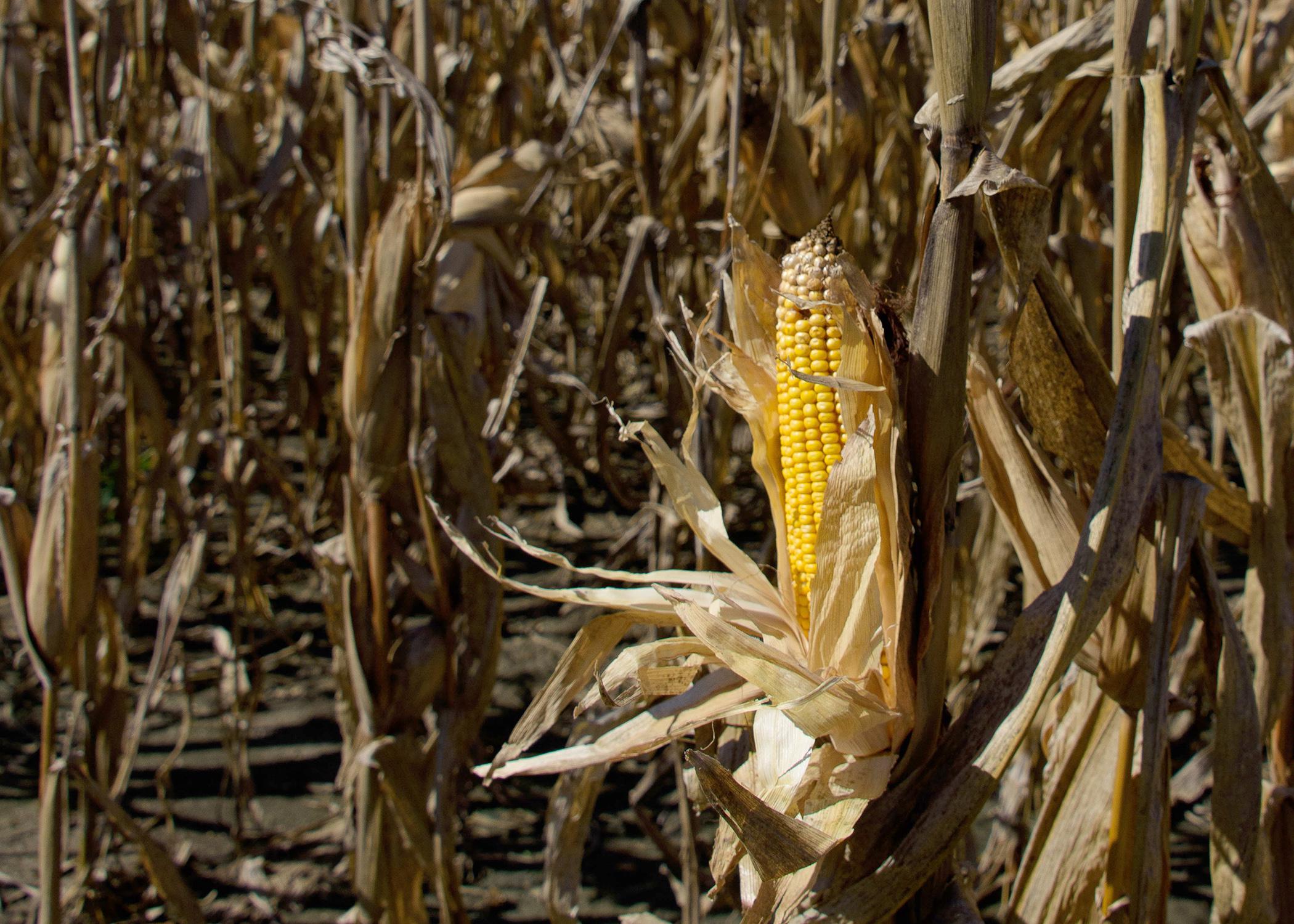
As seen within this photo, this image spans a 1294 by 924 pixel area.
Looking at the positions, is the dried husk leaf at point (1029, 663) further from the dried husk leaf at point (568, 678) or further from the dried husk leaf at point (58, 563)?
the dried husk leaf at point (58, 563)

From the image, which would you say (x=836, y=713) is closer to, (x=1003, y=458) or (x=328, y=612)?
(x=1003, y=458)

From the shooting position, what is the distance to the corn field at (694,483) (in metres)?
0.58

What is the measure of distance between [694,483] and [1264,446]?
575 mm

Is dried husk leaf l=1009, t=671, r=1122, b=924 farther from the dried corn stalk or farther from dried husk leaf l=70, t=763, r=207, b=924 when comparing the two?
dried husk leaf l=70, t=763, r=207, b=924

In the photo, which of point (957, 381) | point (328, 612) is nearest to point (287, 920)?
point (328, 612)

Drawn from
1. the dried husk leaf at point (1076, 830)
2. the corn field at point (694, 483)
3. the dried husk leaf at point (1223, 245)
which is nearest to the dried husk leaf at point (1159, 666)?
the corn field at point (694, 483)

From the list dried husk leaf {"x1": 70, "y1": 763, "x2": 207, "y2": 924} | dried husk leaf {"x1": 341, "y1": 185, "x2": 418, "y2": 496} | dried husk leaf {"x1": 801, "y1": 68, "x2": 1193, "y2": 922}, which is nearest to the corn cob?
dried husk leaf {"x1": 801, "y1": 68, "x2": 1193, "y2": 922}

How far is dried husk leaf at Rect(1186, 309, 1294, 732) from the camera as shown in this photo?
3.02 feet

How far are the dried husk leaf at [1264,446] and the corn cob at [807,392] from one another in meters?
0.53

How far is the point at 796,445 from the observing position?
0.62 metres

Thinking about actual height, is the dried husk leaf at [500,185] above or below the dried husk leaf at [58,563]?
above

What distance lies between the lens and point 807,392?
0.60 metres

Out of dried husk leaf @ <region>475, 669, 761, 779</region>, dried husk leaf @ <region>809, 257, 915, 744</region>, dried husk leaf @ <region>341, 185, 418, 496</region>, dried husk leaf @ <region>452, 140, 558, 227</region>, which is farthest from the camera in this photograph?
dried husk leaf @ <region>452, 140, 558, 227</region>

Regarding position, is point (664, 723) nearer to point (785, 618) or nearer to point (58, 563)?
point (785, 618)
